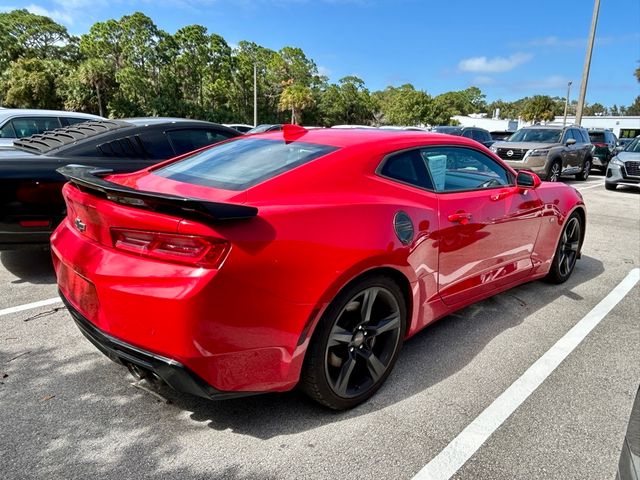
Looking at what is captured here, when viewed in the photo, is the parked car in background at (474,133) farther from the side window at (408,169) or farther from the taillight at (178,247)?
the taillight at (178,247)

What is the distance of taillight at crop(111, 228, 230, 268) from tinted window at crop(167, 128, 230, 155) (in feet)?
11.1

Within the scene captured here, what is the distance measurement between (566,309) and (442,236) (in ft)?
6.60

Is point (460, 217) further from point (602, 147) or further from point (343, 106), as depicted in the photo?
point (343, 106)

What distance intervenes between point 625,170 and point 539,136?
8.49 feet

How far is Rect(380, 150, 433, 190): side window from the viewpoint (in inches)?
108

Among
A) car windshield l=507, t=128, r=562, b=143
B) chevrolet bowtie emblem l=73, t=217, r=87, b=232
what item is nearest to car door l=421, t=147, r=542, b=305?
chevrolet bowtie emblem l=73, t=217, r=87, b=232

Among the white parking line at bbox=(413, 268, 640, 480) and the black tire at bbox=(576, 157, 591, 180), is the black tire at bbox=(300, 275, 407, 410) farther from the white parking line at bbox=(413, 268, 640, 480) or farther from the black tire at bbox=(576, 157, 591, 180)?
the black tire at bbox=(576, 157, 591, 180)

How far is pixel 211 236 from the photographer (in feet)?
6.17

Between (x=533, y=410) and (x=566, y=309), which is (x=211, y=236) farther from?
(x=566, y=309)

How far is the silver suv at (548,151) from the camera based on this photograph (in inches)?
508

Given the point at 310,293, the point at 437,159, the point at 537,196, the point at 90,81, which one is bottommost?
the point at 310,293

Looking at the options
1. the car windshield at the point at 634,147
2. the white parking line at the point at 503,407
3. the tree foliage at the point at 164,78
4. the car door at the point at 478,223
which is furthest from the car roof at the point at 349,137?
the tree foliage at the point at 164,78

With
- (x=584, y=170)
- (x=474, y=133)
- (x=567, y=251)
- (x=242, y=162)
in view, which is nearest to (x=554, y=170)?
(x=584, y=170)

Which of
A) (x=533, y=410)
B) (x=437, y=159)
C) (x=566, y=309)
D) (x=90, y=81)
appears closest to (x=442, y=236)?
(x=437, y=159)
